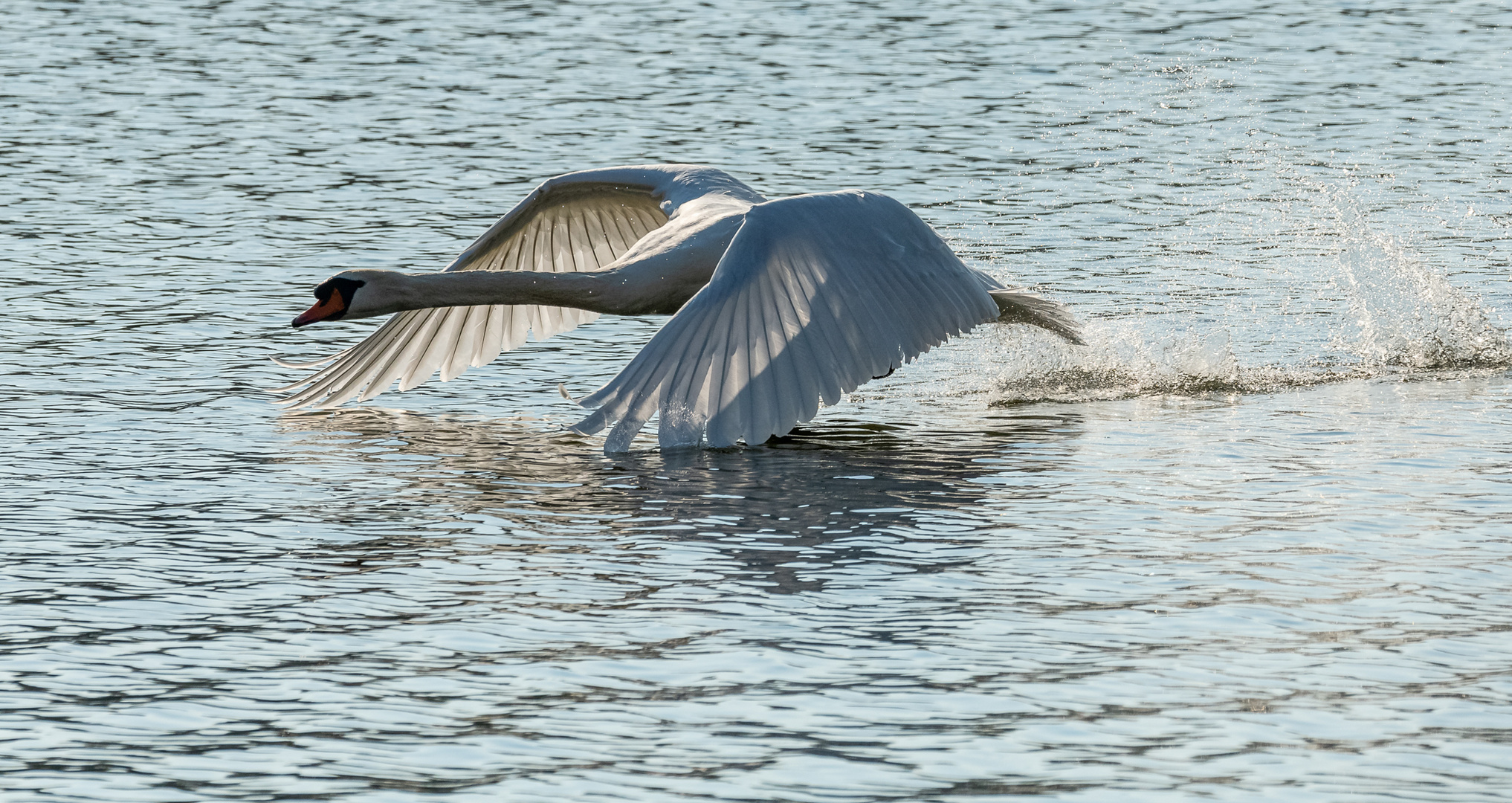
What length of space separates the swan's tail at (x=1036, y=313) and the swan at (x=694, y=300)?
0.01m

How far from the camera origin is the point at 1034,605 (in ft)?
26.0

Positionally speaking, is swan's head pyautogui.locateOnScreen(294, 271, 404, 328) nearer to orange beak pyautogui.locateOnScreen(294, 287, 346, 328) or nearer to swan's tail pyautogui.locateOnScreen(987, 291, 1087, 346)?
orange beak pyautogui.locateOnScreen(294, 287, 346, 328)

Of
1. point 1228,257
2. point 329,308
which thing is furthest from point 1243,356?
point 329,308

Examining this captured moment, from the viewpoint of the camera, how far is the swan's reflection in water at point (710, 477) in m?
9.33

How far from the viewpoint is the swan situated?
10.2 metres

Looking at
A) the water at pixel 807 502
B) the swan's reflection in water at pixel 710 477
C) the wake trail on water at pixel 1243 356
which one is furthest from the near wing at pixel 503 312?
the wake trail on water at pixel 1243 356

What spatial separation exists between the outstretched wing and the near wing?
2.44 m

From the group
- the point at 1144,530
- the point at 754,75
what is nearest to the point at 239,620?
the point at 1144,530

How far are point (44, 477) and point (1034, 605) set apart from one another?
4.97m

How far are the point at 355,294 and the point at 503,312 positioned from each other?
220 cm

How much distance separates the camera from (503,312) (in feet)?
44.7

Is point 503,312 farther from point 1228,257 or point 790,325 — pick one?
point 1228,257

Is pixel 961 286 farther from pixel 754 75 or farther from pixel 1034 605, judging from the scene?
pixel 754 75

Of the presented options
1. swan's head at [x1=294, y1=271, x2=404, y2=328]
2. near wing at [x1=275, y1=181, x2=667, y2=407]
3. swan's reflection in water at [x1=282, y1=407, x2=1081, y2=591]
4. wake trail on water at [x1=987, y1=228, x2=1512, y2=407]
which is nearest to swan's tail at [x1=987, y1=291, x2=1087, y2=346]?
wake trail on water at [x1=987, y1=228, x2=1512, y2=407]
